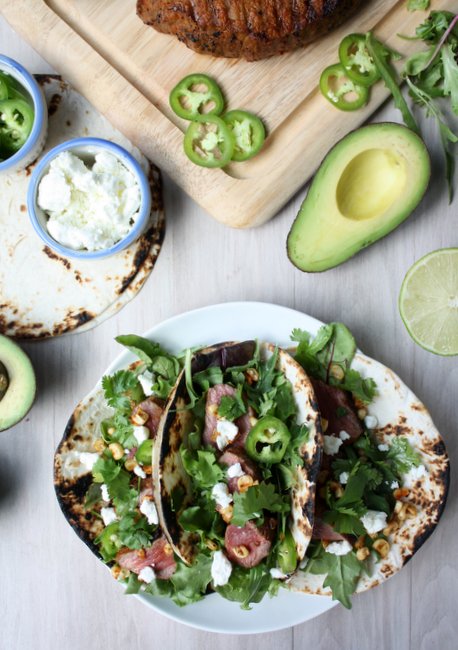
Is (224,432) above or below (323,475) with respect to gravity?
above

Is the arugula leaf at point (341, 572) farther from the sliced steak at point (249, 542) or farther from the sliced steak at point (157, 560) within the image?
the sliced steak at point (157, 560)

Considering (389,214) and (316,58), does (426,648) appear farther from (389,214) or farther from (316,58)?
(316,58)

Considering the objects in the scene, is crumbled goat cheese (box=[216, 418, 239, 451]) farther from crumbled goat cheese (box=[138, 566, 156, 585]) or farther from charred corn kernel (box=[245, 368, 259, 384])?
crumbled goat cheese (box=[138, 566, 156, 585])

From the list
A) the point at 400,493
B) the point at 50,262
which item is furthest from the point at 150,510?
the point at 50,262

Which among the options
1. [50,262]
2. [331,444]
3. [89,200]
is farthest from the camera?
[50,262]

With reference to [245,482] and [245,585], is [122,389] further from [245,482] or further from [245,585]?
[245,585]

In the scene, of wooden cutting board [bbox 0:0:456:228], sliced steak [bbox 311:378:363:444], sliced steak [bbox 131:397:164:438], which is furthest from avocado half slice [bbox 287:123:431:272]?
sliced steak [bbox 131:397:164:438]
